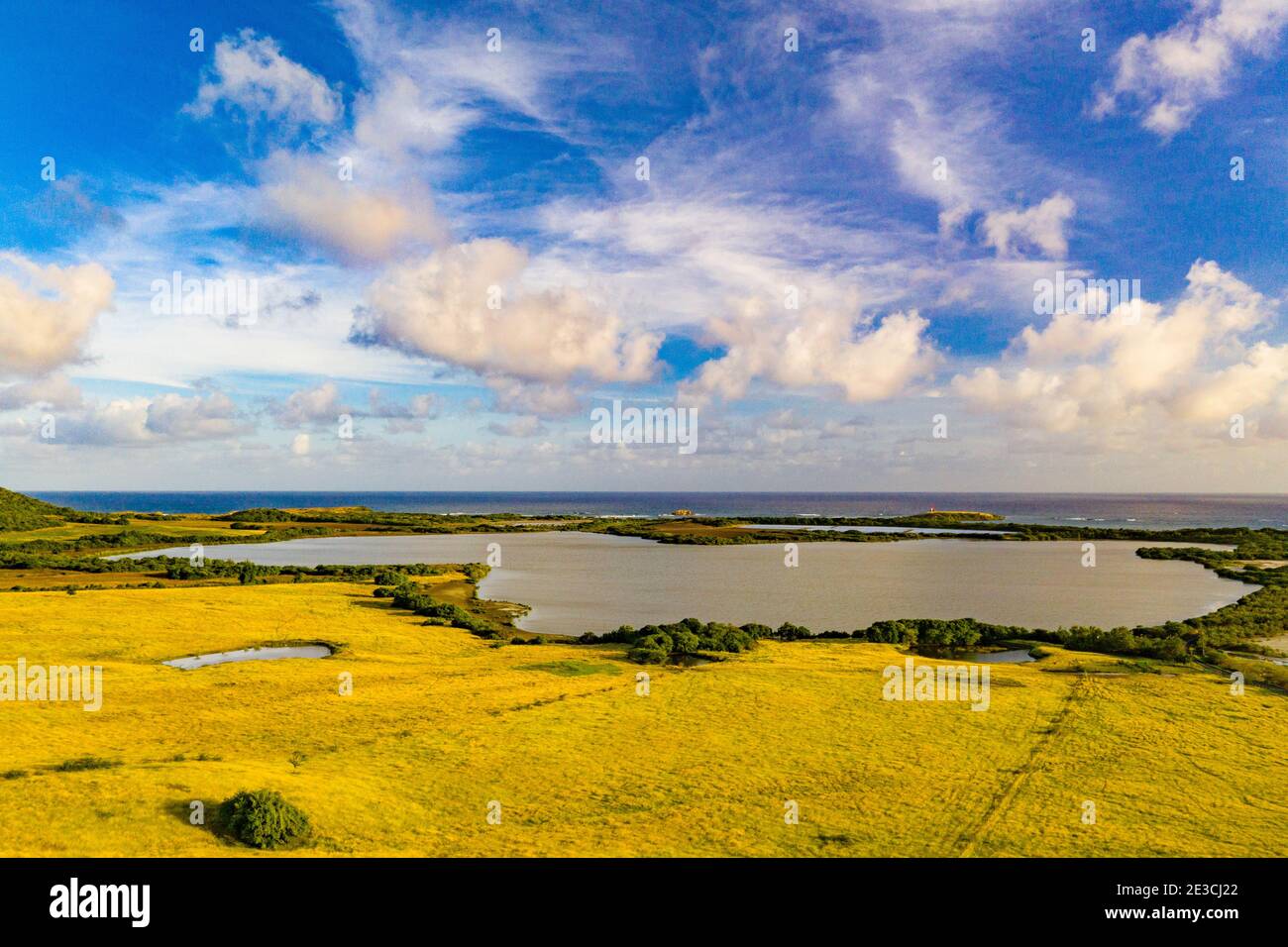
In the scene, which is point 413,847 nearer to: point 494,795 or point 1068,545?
point 494,795

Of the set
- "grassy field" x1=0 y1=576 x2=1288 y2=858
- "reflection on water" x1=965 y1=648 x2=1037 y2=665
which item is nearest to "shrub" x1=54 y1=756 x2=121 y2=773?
"grassy field" x1=0 y1=576 x2=1288 y2=858

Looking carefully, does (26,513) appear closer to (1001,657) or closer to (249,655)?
(249,655)

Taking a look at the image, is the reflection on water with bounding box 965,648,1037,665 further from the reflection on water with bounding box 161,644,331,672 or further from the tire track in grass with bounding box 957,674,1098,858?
the reflection on water with bounding box 161,644,331,672

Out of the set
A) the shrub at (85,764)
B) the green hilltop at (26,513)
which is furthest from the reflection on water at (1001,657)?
the green hilltop at (26,513)

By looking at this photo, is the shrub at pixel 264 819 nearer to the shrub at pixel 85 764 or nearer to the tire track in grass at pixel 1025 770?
the shrub at pixel 85 764
